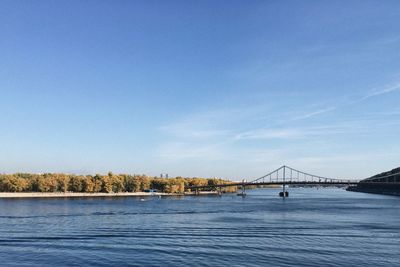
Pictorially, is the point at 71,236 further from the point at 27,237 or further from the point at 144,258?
the point at 144,258

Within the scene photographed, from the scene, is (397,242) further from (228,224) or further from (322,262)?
(228,224)

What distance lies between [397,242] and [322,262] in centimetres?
1576

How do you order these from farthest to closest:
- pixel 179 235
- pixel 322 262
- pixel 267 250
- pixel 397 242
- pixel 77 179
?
1. pixel 77 179
2. pixel 179 235
3. pixel 397 242
4. pixel 267 250
5. pixel 322 262

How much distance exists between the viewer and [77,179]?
19350 cm

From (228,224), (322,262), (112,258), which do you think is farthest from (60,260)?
A: (228,224)

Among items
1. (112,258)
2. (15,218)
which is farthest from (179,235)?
(15,218)

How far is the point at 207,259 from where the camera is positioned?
39.3 meters

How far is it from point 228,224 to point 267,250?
2263 cm

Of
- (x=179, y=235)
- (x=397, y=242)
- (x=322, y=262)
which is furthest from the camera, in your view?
(x=179, y=235)

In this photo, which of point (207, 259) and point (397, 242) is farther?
point (397, 242)

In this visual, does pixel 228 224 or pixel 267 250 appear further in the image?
pixel 228 224

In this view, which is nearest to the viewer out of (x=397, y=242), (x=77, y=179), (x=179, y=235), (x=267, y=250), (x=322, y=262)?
(x=322, y=262)

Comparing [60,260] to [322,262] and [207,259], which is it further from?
[322,262]

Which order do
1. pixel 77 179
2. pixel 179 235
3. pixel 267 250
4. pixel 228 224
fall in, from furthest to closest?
pixel 77 179 < pixel 228 224 < pixel 179 235 < pixel 267 250
